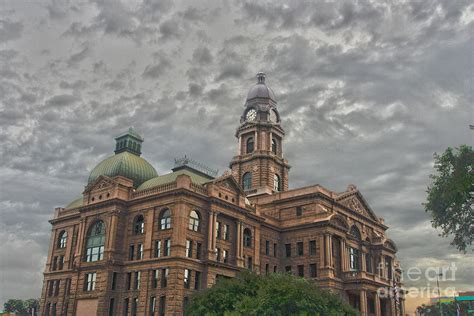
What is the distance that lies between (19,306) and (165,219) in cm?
9965

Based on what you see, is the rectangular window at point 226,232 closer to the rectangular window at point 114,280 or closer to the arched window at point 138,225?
the arched window at point 138,225

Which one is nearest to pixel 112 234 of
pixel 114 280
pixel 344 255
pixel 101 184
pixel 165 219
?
pixel 114 280

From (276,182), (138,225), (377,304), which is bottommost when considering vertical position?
(377,304)

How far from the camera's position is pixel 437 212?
6241cm

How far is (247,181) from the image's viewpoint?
92125mm

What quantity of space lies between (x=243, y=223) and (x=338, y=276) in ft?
58.0

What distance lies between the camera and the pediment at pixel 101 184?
6828cm

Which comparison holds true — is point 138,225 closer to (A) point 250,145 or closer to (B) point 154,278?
(B) point 154,278

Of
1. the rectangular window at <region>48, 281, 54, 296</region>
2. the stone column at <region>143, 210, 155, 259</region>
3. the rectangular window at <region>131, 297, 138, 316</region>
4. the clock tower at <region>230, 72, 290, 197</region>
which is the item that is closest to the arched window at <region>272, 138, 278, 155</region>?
the clock tower at <region>230, 72, 290, 197</region>

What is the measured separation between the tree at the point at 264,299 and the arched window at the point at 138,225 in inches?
708

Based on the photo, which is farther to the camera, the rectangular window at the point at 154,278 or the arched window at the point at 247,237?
the arched window at the point at 247,237

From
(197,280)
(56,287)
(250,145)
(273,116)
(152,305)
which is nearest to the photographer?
(152,305)

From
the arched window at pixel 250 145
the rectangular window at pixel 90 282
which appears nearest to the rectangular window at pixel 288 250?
the arched window at pixel 250 145

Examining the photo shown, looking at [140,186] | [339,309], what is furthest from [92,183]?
[339,309]
